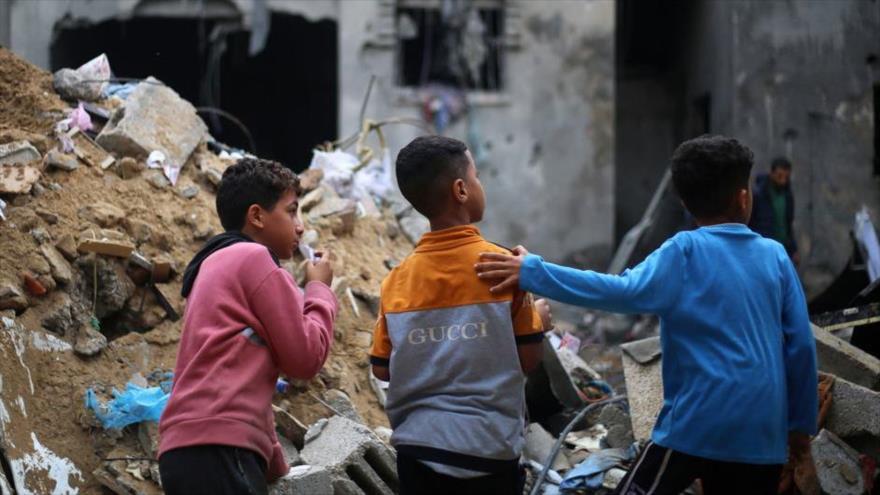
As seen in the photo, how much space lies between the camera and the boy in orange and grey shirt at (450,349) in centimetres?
311

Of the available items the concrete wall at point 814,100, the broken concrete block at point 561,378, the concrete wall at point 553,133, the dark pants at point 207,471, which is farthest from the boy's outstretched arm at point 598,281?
the concrete wall at point 814,100

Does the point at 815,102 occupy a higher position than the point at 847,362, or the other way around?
the point at 815,102

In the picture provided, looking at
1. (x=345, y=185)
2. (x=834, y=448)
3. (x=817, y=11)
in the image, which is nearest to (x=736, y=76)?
(x=817, y=11)

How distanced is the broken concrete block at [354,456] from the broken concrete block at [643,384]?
122 centimetres

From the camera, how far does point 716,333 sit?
10.7ft

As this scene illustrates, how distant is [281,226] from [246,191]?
0.16 meters

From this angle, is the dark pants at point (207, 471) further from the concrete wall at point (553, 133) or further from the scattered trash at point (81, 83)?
the concrete wall at point (553, 133)

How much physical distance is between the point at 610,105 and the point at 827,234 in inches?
126

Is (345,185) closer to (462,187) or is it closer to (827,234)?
(462,187)

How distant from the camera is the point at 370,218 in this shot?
7.32 meters

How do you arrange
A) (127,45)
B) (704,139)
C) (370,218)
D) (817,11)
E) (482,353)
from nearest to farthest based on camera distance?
1. (482,353)
2. (704,139)
3. (370,218)
4. (817,11)
5. (127,45)

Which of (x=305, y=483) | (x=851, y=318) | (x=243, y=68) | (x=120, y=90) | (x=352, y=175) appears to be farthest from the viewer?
(x=243, y=68)

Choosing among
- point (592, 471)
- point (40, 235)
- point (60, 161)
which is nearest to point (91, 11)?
point (60, 161)

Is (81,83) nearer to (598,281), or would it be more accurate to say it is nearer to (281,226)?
(281,226)
